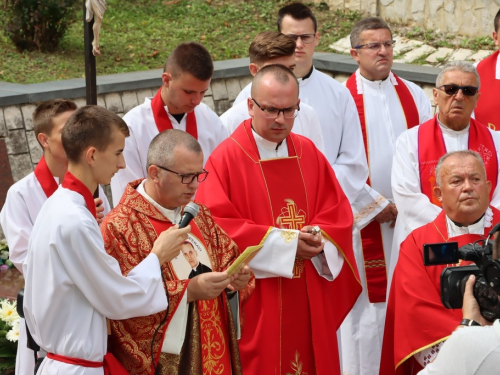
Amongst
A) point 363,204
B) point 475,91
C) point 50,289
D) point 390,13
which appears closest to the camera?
point 50,289

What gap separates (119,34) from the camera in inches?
432

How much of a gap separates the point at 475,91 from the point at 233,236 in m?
2.02

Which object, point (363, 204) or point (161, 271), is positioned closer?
point (161, 271)

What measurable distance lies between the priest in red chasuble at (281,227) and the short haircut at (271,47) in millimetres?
755

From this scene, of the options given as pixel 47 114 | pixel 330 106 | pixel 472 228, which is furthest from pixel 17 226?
pixel 330 106

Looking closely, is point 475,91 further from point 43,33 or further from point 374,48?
point 43,33

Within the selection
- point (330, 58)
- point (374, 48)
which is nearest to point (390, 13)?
point (330, 58)

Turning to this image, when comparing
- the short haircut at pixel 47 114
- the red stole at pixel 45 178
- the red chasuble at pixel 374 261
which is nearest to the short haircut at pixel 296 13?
the red chasuble at pixel 374 261

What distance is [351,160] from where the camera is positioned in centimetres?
601

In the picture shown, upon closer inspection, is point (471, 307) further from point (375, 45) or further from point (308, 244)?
point (375, 45)

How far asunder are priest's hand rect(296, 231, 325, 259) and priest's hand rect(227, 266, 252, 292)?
684 mm

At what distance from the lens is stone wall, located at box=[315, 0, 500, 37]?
34.6ft

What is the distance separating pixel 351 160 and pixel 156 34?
225 inches

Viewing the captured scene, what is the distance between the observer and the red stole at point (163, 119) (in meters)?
5.55
